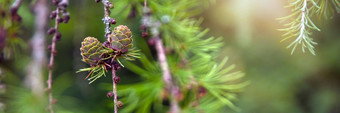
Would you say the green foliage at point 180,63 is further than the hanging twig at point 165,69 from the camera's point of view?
Yes

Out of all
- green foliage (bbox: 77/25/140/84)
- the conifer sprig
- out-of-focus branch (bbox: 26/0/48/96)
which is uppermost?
out-of-focus branch (bbox: 26/0/48/96)

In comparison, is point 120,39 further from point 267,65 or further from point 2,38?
point 267,65

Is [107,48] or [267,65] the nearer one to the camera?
[107,48]

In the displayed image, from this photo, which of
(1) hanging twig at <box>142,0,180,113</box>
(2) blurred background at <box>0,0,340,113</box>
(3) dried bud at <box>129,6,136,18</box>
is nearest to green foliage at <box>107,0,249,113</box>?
(3) dried bud at <box>129,6,136,18</box>

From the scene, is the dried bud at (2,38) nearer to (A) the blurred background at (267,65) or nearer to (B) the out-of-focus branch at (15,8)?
(B) the out-of-focus branch at (15,8)

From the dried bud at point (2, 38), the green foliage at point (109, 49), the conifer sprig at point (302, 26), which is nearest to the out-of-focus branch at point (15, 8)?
the dried bud at point (2, 38)

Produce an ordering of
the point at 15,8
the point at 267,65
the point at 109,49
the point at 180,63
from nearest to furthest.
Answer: the point at 109,49, the point at 15,8, the point at 180,63, the point at 267,65

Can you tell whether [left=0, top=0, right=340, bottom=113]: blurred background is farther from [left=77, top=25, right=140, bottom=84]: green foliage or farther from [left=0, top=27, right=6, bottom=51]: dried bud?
[left=77, top=25, right=140, bottom=84]: green foliage

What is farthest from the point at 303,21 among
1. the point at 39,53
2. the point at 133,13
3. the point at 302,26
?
the point at 39,53

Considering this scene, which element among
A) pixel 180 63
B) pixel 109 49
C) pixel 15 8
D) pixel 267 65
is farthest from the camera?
pixel 267 65
